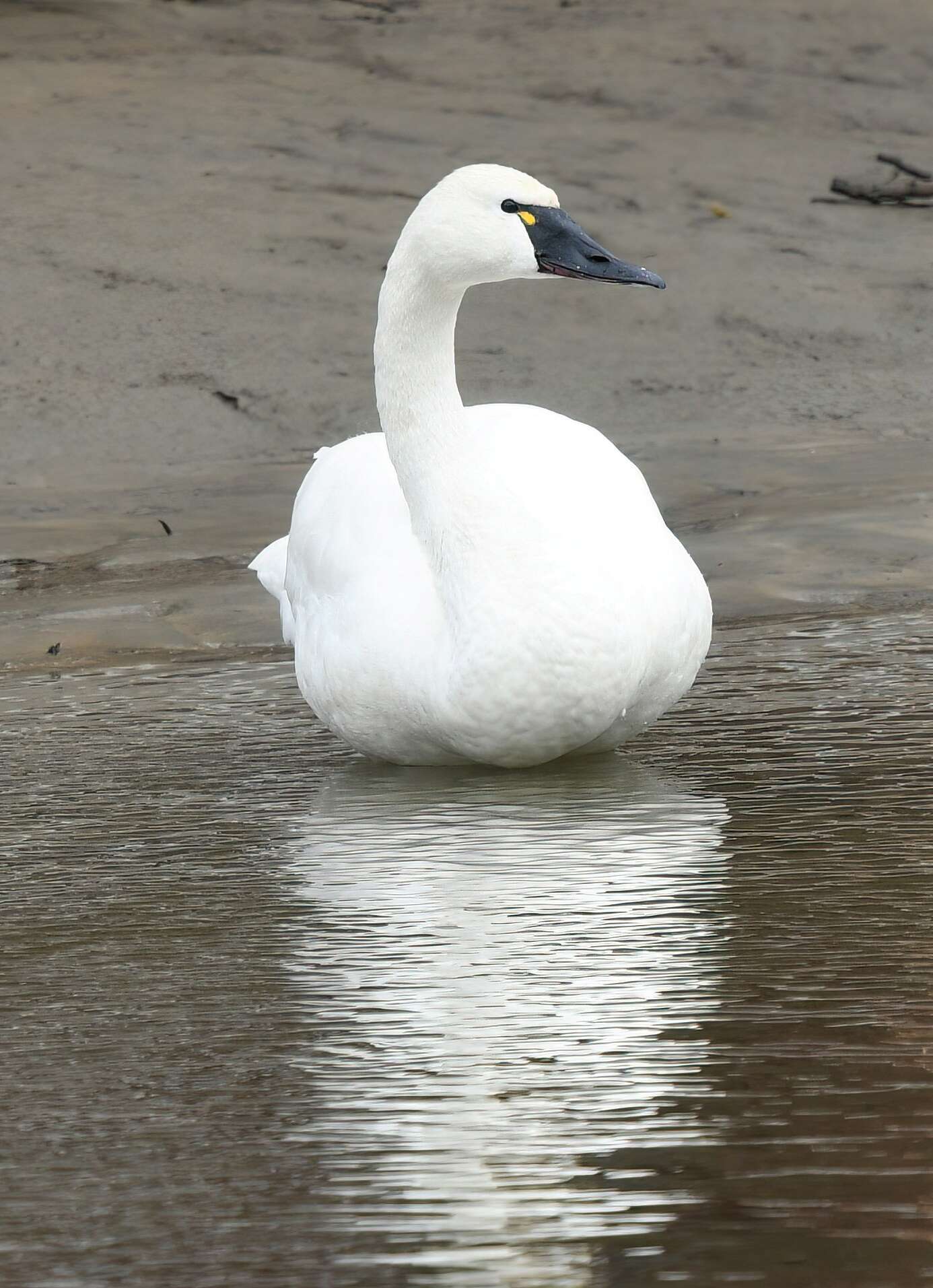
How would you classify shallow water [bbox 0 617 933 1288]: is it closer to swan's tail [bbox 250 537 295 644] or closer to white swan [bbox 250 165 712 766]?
white swan [bbox 250 165 712 766]

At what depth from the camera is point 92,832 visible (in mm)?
3955

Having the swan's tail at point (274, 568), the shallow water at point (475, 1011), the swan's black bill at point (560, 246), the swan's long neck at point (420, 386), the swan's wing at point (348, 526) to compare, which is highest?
the swan's black bill at point (560, 246)

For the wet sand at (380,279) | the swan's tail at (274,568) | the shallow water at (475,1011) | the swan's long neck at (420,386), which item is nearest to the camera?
the shallow water at (475,1011)

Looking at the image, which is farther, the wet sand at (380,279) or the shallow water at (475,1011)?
the wet sand at (380,279)

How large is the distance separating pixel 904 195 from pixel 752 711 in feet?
22.3

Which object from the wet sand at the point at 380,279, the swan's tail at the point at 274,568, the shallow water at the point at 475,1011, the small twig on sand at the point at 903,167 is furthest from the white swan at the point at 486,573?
the small twig on sand at the point at 903,167

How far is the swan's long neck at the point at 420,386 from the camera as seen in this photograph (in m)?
4.30

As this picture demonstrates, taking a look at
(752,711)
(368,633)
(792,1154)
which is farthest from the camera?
(752,711)

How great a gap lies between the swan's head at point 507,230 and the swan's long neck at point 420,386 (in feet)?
0.43

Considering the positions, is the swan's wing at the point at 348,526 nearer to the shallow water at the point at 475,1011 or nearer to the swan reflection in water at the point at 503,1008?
the shallow water at the point at 475,1011

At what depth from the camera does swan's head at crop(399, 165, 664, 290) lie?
4137mm

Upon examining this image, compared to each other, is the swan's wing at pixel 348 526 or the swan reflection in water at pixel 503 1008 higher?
the swan's wing at pixel 348 526

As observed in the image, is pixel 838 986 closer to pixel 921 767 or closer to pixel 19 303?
pixel 921 767

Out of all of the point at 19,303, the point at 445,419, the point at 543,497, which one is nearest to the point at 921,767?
the point at 543,497
